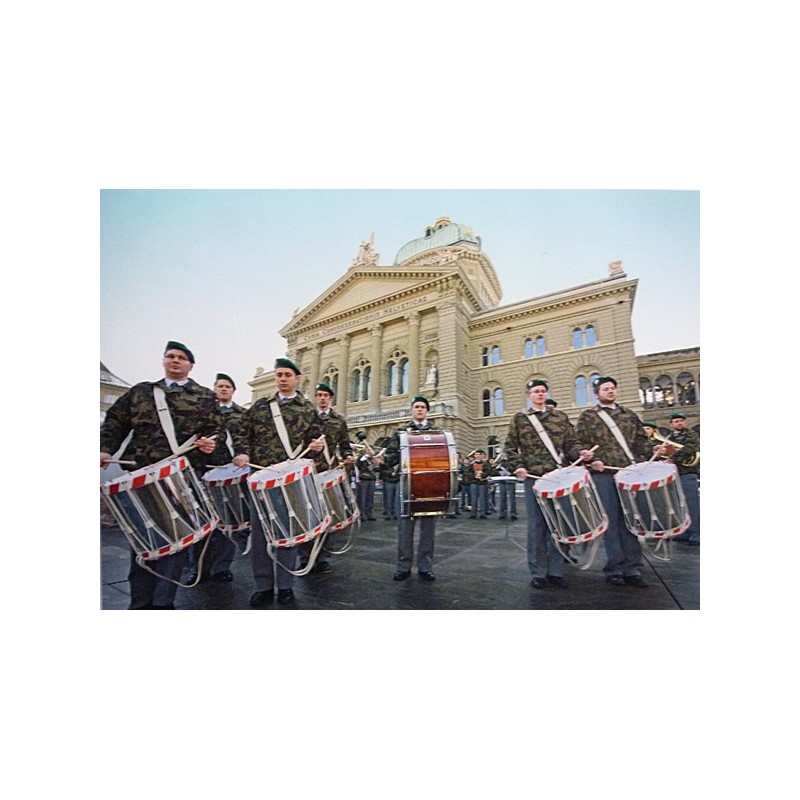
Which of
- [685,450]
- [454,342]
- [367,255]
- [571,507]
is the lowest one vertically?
[571,507]

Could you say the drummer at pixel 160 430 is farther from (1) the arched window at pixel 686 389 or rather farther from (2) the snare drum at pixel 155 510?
(1) the arched window at pixel 686 389

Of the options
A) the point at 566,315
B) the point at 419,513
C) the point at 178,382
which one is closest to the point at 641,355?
the point at 566,315

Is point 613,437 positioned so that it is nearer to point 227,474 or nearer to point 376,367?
point 376,367

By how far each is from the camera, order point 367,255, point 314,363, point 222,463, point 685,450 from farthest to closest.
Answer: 1. point 314,363
2. point 367,255
3. point 685,450
4. point 222,463

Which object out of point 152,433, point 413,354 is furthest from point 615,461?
point 152,433

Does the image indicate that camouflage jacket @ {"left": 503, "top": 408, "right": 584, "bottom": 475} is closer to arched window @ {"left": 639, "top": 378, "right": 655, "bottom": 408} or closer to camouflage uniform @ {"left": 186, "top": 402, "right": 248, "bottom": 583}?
arched window @ {"left": 639, "top": 378, "right": 655, "bottom": 408}

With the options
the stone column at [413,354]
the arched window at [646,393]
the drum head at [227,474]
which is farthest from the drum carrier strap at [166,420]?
the arched window at [646,393]
